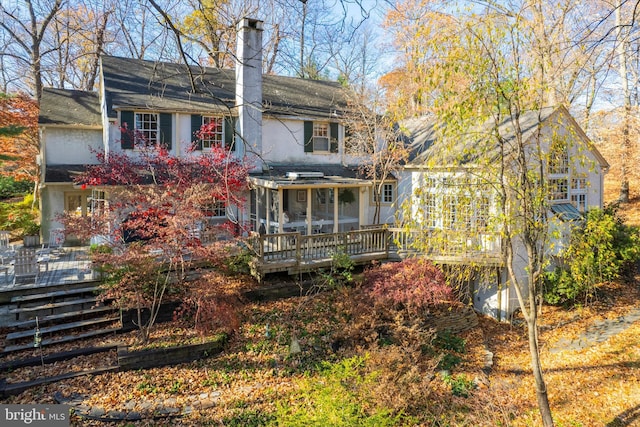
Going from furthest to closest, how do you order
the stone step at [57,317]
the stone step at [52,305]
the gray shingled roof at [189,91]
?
the gray shingled roof at [189,91] < the stone step at [52,305] < the stone step at [57,317]

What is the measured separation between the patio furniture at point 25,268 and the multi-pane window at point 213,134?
656cm

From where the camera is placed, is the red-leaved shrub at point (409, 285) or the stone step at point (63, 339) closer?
the stone step at point (63, 339)

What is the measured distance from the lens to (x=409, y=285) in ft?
35.6

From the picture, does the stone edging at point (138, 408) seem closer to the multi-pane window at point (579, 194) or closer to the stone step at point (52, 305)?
the stone step at point (52, 305)

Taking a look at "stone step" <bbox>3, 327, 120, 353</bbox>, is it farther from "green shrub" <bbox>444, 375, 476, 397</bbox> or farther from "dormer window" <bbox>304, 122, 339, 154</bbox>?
"dormer window" <bbox>304, 122, 339, 154</bbox>

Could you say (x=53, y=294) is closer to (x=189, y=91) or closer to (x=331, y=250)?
(x=331, y=250)

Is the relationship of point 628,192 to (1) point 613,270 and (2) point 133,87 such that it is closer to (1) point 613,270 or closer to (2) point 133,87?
(1) point 613,270

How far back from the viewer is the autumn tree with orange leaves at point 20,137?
1783 centimetres

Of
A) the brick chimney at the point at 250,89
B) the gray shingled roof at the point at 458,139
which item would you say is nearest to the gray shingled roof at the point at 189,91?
the brick chimney at the point at 250,89

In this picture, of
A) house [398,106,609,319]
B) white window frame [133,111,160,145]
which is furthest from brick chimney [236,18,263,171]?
house [398,106,609,319]

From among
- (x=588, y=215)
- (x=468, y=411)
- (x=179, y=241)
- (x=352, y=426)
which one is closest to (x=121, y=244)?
(x=179, y=241)

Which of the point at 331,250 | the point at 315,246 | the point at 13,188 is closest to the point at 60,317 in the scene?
the point at 315,246

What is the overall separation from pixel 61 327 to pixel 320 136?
11307mm

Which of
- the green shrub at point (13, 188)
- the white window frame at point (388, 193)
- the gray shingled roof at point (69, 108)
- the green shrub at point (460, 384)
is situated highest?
the gray shingled roof at point (69, 108)
